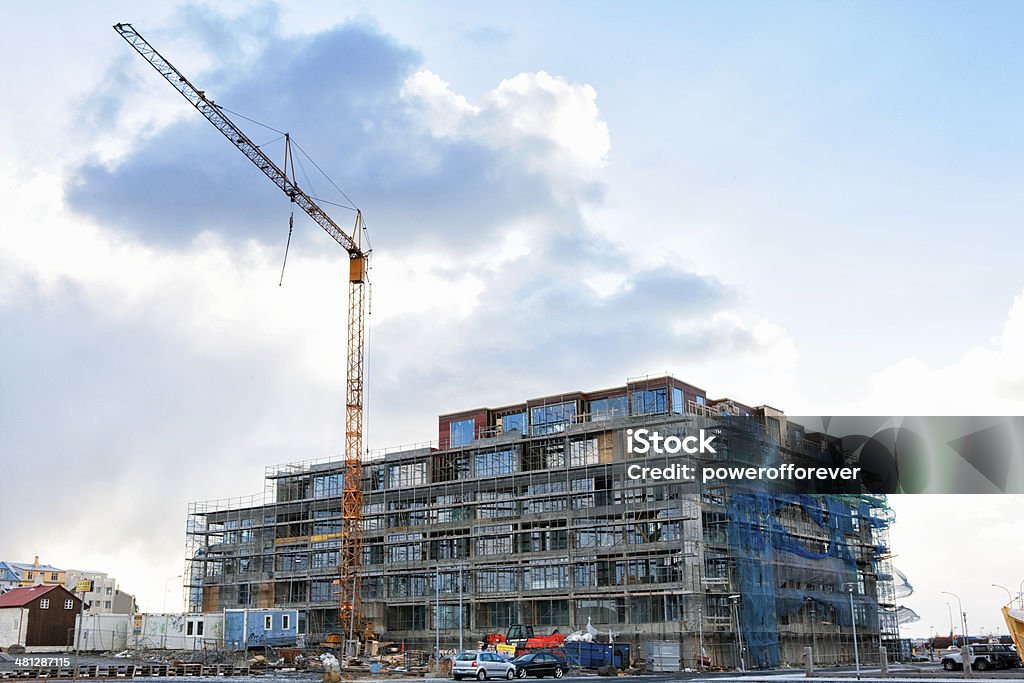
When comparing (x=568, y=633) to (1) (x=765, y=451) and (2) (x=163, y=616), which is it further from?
(2) (x=163, y=616)

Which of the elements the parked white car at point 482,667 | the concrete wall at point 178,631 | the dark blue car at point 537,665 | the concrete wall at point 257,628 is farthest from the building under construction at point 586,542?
the parked white car at point 482,667

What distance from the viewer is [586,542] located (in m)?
93.1

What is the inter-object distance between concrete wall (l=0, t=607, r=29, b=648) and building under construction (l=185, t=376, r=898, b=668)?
26861 millimetres

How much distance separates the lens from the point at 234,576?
120 m

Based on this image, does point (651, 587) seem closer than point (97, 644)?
Yes

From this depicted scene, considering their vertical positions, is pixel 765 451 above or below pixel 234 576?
above

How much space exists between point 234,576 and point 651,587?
2268 inches

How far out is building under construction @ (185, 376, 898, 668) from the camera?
277ft

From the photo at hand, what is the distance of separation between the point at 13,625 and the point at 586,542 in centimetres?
5563

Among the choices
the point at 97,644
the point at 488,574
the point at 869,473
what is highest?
the point at 869,473

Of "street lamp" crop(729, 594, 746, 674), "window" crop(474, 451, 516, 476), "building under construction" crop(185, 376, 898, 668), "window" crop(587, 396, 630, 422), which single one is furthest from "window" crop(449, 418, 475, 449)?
"street lamp" crop(729, 594, 746, 674)

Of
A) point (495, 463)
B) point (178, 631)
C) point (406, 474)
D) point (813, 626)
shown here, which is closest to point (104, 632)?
point (178, 631)

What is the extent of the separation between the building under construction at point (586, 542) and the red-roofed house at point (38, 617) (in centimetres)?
2247

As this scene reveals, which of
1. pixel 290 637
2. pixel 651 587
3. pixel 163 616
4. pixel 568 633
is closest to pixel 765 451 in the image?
pixel 651 587
